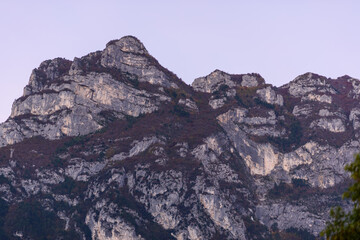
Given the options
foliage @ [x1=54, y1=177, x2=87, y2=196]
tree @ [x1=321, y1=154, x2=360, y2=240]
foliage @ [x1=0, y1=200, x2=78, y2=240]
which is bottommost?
tree @ [x1=321, y1=154, x2=360, y2=240]

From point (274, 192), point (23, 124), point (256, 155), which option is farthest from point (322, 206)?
point (23, 124)

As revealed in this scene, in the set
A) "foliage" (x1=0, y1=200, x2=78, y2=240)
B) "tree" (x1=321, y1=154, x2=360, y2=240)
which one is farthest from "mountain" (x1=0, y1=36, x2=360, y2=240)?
"tree" (x1=321, y1=154, x2=360, y2=240)

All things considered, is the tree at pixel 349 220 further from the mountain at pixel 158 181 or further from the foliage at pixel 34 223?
the foliage at pixel 34 223

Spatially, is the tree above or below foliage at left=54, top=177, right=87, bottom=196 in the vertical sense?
below

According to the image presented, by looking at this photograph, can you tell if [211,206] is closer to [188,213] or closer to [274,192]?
[188,213]

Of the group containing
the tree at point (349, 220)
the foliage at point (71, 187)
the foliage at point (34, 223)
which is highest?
the foliage at point (71, 187)

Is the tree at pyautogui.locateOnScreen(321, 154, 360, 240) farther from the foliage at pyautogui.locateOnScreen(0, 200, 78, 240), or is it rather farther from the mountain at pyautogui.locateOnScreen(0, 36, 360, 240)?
the foliage at pyautogui.locateOnScreen(0, 200, 78, 240)

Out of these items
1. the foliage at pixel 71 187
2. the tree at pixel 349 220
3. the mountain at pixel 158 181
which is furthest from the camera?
the foliage at pixel 71 187

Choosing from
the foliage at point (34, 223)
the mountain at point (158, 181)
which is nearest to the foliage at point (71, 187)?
the mountain at point (158, 181)

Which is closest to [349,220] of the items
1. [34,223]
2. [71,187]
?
[34,223]

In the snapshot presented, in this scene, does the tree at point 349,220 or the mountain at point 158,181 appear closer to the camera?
the tree at point 349,220
